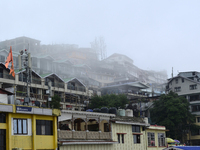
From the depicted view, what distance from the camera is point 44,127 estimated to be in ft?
92.3

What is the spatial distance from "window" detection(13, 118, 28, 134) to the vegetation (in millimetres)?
37578

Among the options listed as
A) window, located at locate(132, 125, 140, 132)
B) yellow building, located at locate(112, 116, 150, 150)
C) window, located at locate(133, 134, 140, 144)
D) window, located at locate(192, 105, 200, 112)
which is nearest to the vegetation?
window, located at locate(192, 105, 200, 112)

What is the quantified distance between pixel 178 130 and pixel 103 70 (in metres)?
51.5

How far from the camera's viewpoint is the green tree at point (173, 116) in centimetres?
6419

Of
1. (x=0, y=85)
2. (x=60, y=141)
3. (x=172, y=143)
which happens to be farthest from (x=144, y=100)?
(x=60, y=141)

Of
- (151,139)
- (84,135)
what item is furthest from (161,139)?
(84,135)

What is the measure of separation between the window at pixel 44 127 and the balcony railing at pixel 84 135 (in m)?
1.04

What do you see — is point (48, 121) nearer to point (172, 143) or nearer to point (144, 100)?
point (172, 143)

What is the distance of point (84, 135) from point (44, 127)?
15.9 ft

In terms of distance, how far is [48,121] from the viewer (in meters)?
28.5

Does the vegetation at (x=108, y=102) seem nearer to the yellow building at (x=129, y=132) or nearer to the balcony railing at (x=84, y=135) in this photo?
the yellow building at (x=129, y=132)

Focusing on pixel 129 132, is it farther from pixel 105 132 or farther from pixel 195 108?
pixel 195 108

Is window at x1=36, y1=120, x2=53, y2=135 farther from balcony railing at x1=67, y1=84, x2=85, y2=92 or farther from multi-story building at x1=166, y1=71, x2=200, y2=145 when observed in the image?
multi-story building at x1=166, y1=71, x2=200, y2=145

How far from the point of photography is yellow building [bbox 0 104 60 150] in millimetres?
24953
